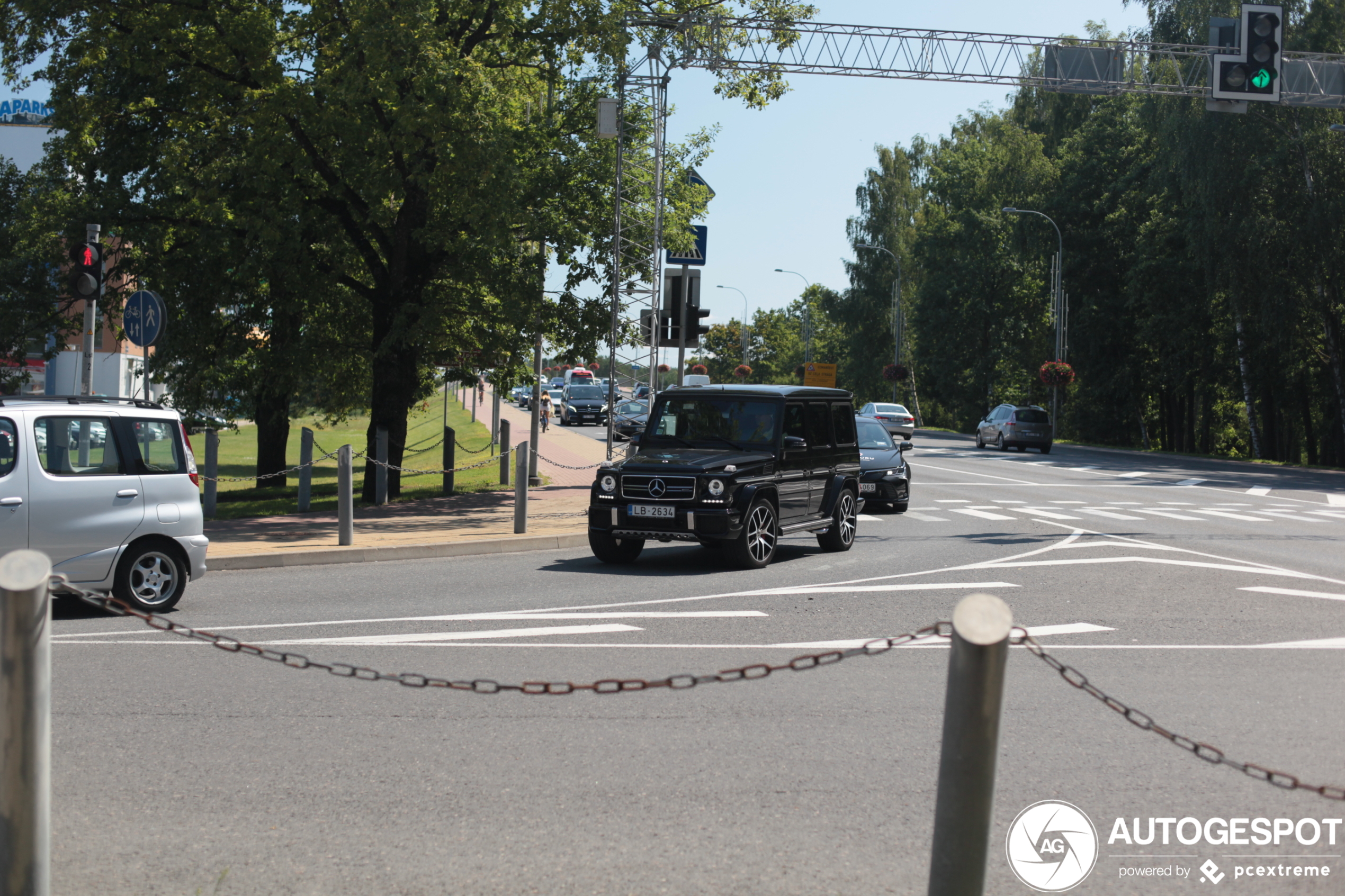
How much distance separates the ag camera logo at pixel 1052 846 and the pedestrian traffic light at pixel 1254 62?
15853mm

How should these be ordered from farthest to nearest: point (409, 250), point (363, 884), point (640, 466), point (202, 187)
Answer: point (409, 250)
point (202, 187)
point (640, 466)
point (363, 884)

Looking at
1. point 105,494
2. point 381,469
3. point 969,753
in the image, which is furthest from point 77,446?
point 381,469

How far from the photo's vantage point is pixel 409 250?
816 inches

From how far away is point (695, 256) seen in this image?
22.3 meters

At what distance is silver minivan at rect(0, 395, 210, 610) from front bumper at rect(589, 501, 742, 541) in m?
4.41

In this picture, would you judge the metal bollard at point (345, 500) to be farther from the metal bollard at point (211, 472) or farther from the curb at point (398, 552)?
the metal bollard at point (211, 472)

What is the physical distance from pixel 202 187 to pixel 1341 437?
3918 centimetres

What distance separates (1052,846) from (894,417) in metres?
47.0

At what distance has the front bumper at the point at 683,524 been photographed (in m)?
12.8

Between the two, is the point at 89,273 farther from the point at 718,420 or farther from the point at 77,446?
the point at 718,420

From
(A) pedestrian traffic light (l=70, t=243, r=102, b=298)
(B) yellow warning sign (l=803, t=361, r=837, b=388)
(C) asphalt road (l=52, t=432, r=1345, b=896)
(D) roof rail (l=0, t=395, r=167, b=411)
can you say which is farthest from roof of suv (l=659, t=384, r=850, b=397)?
(B) yellow warning sign (l=803, t=361, r=837, b=388)

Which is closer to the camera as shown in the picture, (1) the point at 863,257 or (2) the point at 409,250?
(2) the point at 409,250

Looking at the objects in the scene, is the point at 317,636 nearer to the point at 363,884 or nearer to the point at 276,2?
the point at 363,884

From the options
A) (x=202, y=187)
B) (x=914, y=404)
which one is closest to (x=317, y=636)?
(x=202, y=187)
